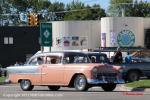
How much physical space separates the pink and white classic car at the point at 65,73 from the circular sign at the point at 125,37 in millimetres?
36463

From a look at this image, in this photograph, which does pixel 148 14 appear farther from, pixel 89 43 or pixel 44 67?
pixel 44 67

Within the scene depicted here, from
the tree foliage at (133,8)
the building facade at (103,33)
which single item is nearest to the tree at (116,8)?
the tree foliage at (133,8)

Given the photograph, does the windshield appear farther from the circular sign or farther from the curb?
the circular sign

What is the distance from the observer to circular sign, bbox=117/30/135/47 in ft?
210

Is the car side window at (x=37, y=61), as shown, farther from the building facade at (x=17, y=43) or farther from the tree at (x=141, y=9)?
the tree at (x=141, y=9)

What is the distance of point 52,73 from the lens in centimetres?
2686

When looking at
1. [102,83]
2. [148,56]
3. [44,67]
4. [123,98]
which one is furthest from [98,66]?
[148,56]

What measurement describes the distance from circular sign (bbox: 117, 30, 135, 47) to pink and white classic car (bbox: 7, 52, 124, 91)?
1436 inches

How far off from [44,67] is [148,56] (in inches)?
705

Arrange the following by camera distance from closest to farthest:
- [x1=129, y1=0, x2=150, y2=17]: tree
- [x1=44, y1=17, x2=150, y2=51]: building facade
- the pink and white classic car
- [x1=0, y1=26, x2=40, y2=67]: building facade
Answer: the pink and white classic car, [x1=44, y1=17, x2=150, y2=51]: building facade, [x1=0, y1=26, x2=40, y2=67]: building facade, [x1=129, y1=0, x2=150, y2=17]: tree

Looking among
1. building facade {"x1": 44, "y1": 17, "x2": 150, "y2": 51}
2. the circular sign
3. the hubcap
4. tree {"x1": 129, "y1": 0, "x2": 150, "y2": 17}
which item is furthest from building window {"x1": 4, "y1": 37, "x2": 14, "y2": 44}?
the hubcap

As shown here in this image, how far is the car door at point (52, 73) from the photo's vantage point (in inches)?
1043

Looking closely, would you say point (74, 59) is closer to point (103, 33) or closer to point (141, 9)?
point (103, 33)

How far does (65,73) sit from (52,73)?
808mm
